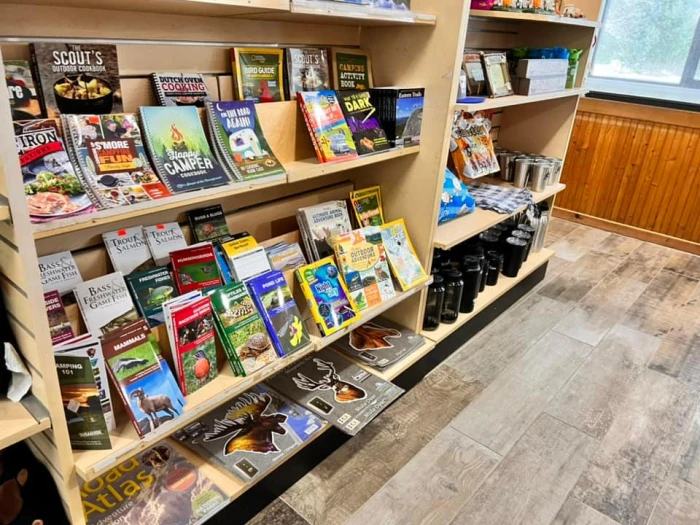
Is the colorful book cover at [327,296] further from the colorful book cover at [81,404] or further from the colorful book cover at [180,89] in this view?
the colorful book cover at [81,404]

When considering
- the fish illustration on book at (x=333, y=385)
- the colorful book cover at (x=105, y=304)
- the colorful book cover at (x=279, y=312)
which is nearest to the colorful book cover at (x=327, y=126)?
the colorful book cover at (x=279, y=312)

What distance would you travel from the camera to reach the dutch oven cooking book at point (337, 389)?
1801mm

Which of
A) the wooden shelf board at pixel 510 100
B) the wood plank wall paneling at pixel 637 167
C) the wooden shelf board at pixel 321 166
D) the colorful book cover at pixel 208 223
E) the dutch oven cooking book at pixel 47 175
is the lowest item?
the wood plank wall paneling at pixel 637 167

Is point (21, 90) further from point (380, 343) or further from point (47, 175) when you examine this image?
point (380, 343)

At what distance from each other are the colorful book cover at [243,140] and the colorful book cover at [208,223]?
265 millimetres

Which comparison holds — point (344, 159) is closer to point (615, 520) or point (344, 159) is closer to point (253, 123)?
point (253, 123)

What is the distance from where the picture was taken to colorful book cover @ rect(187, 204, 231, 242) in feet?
5.39

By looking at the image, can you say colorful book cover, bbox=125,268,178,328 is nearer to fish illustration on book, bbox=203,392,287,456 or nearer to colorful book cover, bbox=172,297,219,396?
colorful book cover, bbox=172,297,219,396

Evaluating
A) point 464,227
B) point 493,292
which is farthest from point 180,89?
point 493,292

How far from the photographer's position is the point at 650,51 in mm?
4270

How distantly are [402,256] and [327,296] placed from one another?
0.46 m

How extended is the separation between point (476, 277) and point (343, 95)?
45.8 inches

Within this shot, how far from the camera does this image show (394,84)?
2014 millimetres

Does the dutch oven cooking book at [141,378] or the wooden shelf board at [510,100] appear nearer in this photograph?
the dutch oven cooking book at [141,378]
